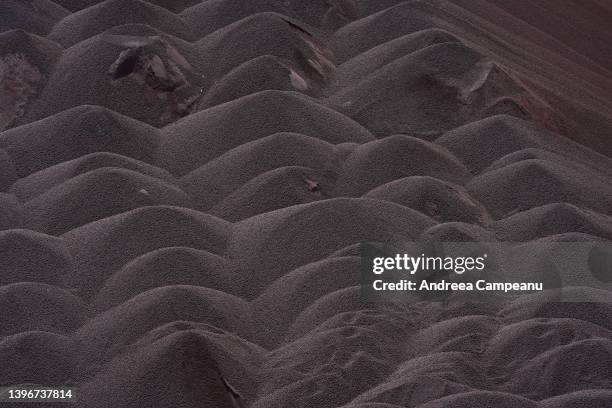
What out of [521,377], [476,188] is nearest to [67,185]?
[476,188]
